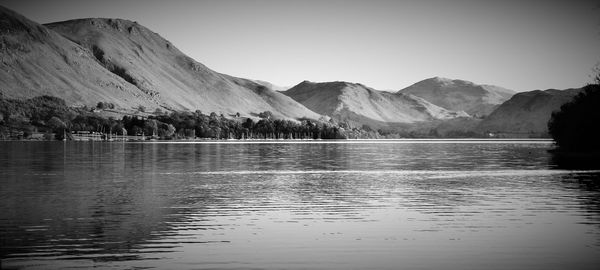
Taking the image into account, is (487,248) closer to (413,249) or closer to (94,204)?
(413,249)

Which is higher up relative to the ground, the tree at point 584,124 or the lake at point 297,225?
the tree at point 584,124

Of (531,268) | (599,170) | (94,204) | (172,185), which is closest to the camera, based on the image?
(531,268)

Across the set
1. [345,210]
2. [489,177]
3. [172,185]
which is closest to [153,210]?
[345,210]

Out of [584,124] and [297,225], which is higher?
[584,124]

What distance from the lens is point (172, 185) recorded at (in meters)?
62.7

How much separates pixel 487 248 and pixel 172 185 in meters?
40.1

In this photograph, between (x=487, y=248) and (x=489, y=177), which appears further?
(x=489, y=177)

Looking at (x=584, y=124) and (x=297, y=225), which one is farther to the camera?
(x=584, y=124)

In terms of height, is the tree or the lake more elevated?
the tree

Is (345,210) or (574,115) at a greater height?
(574,115)

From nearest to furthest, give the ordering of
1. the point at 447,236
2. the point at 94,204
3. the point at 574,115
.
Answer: the point at 447,236, the point at 94,204, the point at 574,115

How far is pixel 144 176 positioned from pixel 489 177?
42836mm

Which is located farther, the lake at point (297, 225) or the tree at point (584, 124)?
the tree at point (584, 124)

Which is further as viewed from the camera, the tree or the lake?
the tree
